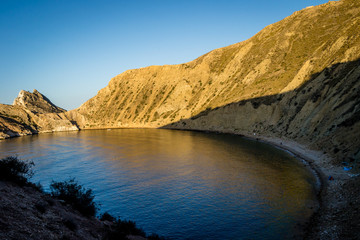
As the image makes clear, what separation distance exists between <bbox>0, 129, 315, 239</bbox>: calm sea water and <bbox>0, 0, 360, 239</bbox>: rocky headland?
3.69 metres

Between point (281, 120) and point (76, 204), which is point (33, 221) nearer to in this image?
point (76, 204)

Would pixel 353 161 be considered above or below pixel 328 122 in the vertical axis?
below

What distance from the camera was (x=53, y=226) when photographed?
43.7 ft

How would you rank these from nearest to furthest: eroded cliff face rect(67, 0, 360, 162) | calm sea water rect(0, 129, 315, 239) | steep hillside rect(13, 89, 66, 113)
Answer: calm sea water rect(0, 129, 315, 239) < eroded cliff face rect(67, 0, 360, 162) < steep hillside rect(13, 89, 66, 113)

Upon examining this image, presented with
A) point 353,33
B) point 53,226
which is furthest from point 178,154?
point 353,33

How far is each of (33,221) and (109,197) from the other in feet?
57.4

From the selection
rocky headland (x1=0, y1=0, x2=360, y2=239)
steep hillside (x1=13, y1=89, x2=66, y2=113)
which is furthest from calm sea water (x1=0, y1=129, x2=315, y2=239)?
steep hillside (x1=13, y1=89, x2=66, y2=113)

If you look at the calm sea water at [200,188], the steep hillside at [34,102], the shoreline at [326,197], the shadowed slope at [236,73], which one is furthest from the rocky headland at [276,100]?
the calm sea water at [200,188]

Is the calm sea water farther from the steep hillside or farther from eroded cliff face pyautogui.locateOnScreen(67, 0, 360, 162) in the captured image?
the steep hillside

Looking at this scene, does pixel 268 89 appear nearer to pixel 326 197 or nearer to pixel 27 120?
pixel 326 197

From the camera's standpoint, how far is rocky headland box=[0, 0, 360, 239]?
34.1 meters

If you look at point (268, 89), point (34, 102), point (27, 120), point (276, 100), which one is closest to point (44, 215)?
point (276, 100)

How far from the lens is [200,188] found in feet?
106

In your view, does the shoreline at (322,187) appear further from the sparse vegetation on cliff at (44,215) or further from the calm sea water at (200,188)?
the sparse vegetation on cliff at (44,215)
